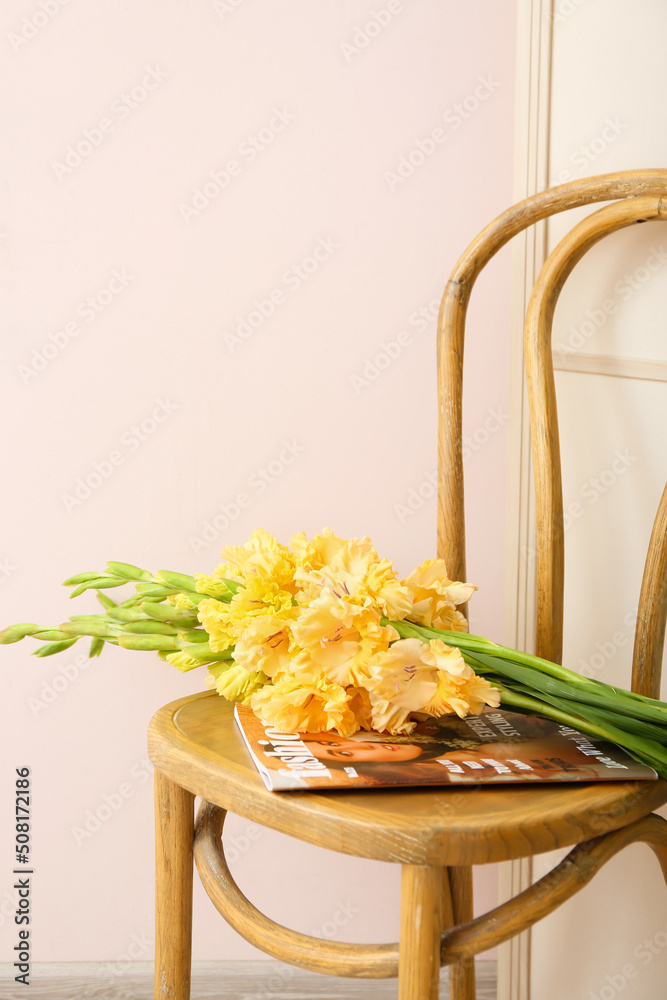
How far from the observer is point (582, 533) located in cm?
85

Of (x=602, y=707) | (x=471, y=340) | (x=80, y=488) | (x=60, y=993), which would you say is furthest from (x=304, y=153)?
(x=60, y=993)

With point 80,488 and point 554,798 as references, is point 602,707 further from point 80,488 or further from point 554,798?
point 80,488

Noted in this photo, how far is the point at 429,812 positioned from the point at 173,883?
280 mm

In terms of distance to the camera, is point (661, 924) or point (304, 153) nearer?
point (661, 924)

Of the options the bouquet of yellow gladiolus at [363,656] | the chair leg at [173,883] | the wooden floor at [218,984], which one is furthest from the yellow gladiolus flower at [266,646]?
the wooden floor at [218,984]

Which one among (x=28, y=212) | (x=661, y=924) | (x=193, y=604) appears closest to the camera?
(x=193, y=604)

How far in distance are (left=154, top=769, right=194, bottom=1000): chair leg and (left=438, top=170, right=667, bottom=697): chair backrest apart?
36 centimetres

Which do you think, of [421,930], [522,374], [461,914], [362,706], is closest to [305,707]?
[362,706]

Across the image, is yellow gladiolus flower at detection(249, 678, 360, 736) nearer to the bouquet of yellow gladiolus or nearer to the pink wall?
the bouquet of yellow gladiolus

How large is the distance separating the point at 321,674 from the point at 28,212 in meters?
0.72

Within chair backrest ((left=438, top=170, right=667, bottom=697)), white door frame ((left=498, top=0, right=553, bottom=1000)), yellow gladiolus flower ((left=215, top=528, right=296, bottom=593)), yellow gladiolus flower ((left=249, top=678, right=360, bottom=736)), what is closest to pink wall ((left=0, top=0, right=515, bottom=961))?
white door frame ((left=498, top=0, right=553, bottom=1000))

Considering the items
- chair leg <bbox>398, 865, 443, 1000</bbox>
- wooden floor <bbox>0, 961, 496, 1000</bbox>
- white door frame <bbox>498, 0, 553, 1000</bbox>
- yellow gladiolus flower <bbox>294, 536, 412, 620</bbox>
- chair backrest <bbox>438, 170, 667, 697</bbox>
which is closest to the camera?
chair leg <bbox>398, 865, 443, 1000</bbox>

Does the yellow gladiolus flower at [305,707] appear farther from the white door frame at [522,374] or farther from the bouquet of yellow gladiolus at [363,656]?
the white door frame at [522,374]

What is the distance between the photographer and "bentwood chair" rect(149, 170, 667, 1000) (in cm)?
43
